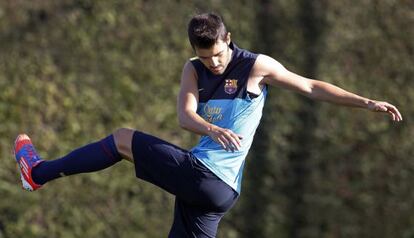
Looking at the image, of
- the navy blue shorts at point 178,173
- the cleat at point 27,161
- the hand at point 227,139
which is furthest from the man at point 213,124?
the hand at point 227,139

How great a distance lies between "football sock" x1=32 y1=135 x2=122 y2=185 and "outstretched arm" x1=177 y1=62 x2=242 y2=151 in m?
0.36

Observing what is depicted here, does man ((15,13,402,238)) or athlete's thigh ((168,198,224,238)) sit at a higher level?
man ((15,13,402,238))

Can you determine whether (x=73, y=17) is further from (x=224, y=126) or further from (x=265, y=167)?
(x=224, y=126)

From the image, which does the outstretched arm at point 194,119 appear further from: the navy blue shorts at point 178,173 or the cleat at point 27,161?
the cleat at point 27,161

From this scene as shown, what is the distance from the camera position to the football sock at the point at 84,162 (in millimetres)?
4250

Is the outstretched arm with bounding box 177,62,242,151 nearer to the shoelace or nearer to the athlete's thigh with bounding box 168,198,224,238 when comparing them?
the athlete's thigh with bounding box 168,198,224,238

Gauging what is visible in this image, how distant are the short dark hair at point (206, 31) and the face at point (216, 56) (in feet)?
0.08

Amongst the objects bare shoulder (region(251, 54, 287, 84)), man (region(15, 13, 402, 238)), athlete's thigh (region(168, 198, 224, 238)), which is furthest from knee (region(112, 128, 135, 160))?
bare shoulder (region(251, 54, 287, 84))

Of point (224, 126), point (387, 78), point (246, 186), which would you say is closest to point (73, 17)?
point (246, 186)

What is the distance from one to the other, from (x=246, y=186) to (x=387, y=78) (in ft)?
4.69

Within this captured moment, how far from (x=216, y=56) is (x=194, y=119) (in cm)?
30

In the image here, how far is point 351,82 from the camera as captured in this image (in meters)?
7.49

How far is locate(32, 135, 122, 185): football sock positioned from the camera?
4250mm

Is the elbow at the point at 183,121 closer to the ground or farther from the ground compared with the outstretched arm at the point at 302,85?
closer to the ground
